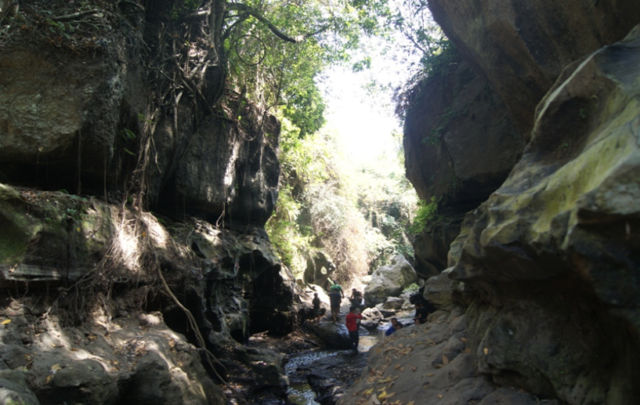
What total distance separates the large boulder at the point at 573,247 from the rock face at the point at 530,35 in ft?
5.89

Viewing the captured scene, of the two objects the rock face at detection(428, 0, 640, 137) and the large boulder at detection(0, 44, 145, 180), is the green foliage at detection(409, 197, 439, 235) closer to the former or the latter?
the rock face at detection(428, 0, 640, 137)

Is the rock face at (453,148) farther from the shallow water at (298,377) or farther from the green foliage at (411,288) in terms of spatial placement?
the green foliage at (411,288)

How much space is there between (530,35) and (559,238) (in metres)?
4.82

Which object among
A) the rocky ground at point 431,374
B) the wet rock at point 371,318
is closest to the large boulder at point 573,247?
the rocky ground at point 431,374

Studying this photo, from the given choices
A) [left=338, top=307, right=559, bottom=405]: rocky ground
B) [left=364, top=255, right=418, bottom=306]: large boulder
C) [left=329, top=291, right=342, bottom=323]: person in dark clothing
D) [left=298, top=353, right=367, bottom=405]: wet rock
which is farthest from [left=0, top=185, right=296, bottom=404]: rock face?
[left=364, top=255, right=418, bottom=306]: large boulder

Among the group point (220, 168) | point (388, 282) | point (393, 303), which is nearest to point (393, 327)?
point (220, 168)

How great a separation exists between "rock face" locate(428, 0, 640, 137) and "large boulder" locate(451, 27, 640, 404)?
5.89 feet

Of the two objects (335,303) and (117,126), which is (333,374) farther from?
(117,126)

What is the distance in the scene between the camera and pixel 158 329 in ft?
23.2

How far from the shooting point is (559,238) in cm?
320

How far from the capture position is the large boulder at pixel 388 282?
20.9 m

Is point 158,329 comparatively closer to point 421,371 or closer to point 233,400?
point 233,400

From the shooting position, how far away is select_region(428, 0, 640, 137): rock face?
562 cm

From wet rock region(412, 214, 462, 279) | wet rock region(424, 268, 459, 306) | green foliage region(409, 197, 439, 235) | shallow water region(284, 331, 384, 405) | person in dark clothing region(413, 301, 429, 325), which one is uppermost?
green foliage region(409, 197, 439, 235)
